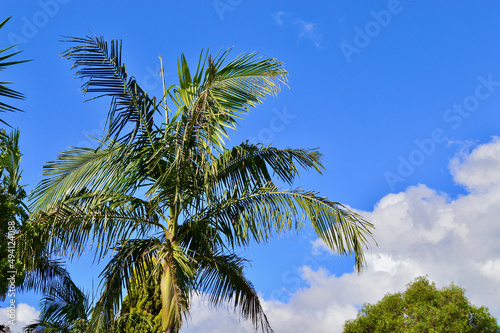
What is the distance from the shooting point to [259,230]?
7930 mm

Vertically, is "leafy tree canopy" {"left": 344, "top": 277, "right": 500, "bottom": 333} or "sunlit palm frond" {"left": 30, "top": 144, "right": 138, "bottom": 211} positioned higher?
"sunlit palm frond" {"left": 30, "top": 144, "right": 138, "bottom": 211}

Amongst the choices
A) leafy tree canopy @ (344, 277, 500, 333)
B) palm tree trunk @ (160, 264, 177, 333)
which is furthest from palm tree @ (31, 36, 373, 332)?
leafy tree canopy @ (344, 277, 500, 333)

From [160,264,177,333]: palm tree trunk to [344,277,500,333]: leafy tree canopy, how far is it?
1375 cm

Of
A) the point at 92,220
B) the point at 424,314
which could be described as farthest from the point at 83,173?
the point at 424,314

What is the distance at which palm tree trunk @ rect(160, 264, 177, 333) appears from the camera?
6531 mm

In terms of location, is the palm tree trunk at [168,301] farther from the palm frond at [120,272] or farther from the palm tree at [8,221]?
the palm tree at [8,221]

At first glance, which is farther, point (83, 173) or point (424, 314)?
point (424, 314)

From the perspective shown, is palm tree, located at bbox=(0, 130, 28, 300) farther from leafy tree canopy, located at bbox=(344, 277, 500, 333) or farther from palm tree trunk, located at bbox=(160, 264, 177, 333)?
leafy tree canopy, located at bbox=(344, 277, 500, 333)

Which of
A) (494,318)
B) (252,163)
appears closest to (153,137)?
(252,163)

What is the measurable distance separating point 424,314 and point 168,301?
1497cm

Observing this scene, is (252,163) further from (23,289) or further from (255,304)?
(23,289)

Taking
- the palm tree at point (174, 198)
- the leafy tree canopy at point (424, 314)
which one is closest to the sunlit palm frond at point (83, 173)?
the palm tree at point (174, 198)

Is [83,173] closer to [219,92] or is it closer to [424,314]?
[219,92]

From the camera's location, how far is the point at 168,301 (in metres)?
6.53
